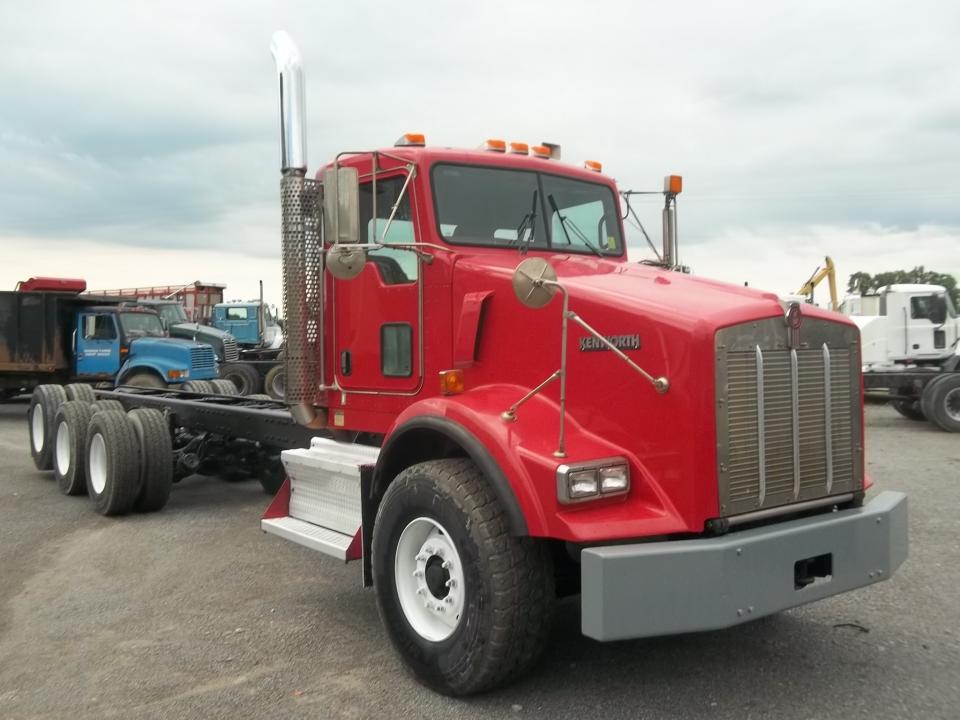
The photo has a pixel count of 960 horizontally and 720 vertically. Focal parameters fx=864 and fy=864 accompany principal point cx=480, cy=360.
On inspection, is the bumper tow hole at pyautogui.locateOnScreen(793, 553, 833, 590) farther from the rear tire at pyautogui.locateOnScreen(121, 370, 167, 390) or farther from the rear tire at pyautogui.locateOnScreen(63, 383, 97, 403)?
the rear tire at pyautogui.locateOnScreen(121, 370, 167, 390)

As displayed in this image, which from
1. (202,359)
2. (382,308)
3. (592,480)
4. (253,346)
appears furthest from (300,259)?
(253,346)

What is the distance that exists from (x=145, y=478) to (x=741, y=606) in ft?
19.5

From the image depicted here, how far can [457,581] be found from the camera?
152 inches

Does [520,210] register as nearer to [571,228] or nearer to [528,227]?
[528,227]

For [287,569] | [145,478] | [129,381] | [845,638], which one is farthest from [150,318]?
[845,638]

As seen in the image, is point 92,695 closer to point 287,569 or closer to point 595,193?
point 287,569

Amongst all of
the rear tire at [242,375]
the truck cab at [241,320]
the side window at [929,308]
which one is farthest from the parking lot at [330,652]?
the truck cab at [241,320]

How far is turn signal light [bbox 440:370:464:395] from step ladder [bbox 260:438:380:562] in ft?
1.99

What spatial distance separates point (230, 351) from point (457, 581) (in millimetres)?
17984

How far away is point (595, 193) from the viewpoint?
5453 millimetres

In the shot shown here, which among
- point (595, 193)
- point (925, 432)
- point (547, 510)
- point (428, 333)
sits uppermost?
point (595, 193)

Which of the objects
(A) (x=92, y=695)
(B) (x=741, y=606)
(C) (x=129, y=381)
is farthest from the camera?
(C) (x=129, y=381)

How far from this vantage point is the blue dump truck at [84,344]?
1655 centimetres

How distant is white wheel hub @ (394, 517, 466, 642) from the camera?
3.88m
